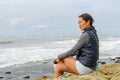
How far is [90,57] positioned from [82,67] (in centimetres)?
31

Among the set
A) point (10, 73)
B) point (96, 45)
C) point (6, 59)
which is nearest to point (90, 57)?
point (96, 45)

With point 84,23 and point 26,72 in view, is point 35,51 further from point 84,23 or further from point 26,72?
point 84,23

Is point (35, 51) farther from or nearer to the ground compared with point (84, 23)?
nearer to the ground

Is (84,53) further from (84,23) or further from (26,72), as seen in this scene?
(26,72)

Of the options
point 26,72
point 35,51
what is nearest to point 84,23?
point 26,72

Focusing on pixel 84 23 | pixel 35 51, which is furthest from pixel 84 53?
pixel 35 51

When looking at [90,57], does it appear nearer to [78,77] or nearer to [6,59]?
[78,77]

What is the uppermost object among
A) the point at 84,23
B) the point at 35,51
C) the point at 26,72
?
the point at 84,23

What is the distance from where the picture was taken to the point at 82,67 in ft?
27.5

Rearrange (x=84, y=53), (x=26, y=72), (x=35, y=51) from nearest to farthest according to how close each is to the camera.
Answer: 1. (x=84, y=53)
2. (x=26, y=72)
3. (x=35, y=51)

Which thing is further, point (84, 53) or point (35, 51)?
point (35, 51)

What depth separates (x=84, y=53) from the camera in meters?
8.30

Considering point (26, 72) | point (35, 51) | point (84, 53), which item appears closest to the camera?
point (84, 53)

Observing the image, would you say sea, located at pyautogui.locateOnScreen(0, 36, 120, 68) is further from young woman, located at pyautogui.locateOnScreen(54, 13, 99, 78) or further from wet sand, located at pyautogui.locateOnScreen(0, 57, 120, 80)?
young woman, located at pyautogui.locateOnScreen(54, 13, 99, 78)
